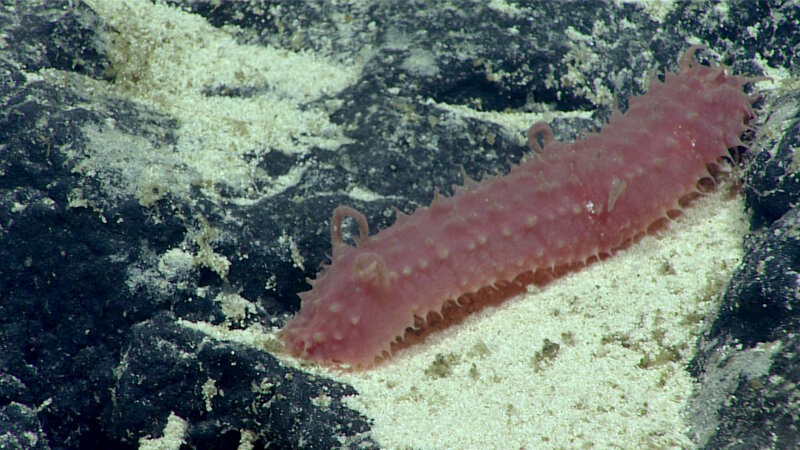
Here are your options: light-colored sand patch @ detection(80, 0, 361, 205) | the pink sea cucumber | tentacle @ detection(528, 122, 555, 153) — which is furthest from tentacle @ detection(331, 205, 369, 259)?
tentacle @ detection(528, 122, 555, 153)

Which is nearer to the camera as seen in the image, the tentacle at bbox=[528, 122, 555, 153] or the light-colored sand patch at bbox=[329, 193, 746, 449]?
the light-colored sand patch at bbox=[329, 193, 746, 449]

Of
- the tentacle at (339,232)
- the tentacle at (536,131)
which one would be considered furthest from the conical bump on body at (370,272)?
the tentacle at (536,131)

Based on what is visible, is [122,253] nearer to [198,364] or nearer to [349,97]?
[198,364]

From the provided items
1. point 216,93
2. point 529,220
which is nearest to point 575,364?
point 529,220

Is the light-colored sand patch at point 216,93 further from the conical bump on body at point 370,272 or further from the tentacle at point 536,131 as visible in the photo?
the tentacle at point 536,131

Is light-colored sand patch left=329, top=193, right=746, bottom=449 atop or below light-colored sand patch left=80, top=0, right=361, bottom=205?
below

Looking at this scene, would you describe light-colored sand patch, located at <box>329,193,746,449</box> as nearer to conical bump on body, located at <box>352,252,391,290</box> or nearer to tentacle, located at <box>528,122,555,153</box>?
conical bump on body, located at <box>352,252,391,290</box>
